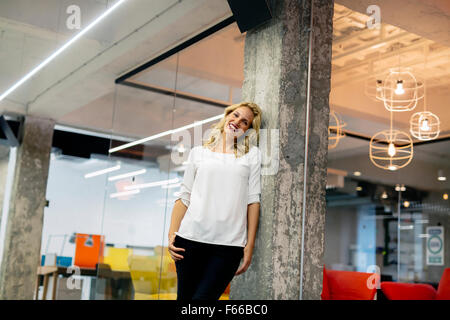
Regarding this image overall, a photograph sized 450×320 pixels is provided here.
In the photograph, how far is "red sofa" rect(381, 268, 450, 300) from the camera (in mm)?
3178

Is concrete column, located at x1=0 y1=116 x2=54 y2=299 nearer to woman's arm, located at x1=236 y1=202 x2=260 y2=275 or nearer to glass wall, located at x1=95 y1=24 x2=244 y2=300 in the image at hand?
glass wall, located at x1=95 y1=24 x2=244 y2=300

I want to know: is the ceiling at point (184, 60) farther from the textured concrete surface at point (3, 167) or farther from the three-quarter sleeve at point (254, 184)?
the three-quarter sleeve at point (254, 184)

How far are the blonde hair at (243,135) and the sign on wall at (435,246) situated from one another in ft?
4.58

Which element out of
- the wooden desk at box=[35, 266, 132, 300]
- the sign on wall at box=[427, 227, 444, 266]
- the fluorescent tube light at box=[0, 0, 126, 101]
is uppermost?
the fluorescent tube light at box=[0, 0, 126, 101]

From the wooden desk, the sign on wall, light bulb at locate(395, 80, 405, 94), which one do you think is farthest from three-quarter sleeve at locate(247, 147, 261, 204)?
the wooden desk

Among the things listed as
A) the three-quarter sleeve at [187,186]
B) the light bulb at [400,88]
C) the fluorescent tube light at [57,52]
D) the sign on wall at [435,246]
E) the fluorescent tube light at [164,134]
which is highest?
the fluorescent tube light at [57,52]

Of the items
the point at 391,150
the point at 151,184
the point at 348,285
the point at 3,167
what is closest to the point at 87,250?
the point at 3,167

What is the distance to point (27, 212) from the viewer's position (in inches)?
302

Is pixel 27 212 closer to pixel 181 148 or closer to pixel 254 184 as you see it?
pixel 181 148

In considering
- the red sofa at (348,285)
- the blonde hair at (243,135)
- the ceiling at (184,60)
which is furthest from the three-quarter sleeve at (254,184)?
the ceiling at (184,60)

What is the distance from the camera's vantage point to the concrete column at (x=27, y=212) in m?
7.44

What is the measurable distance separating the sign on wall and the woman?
135cm
